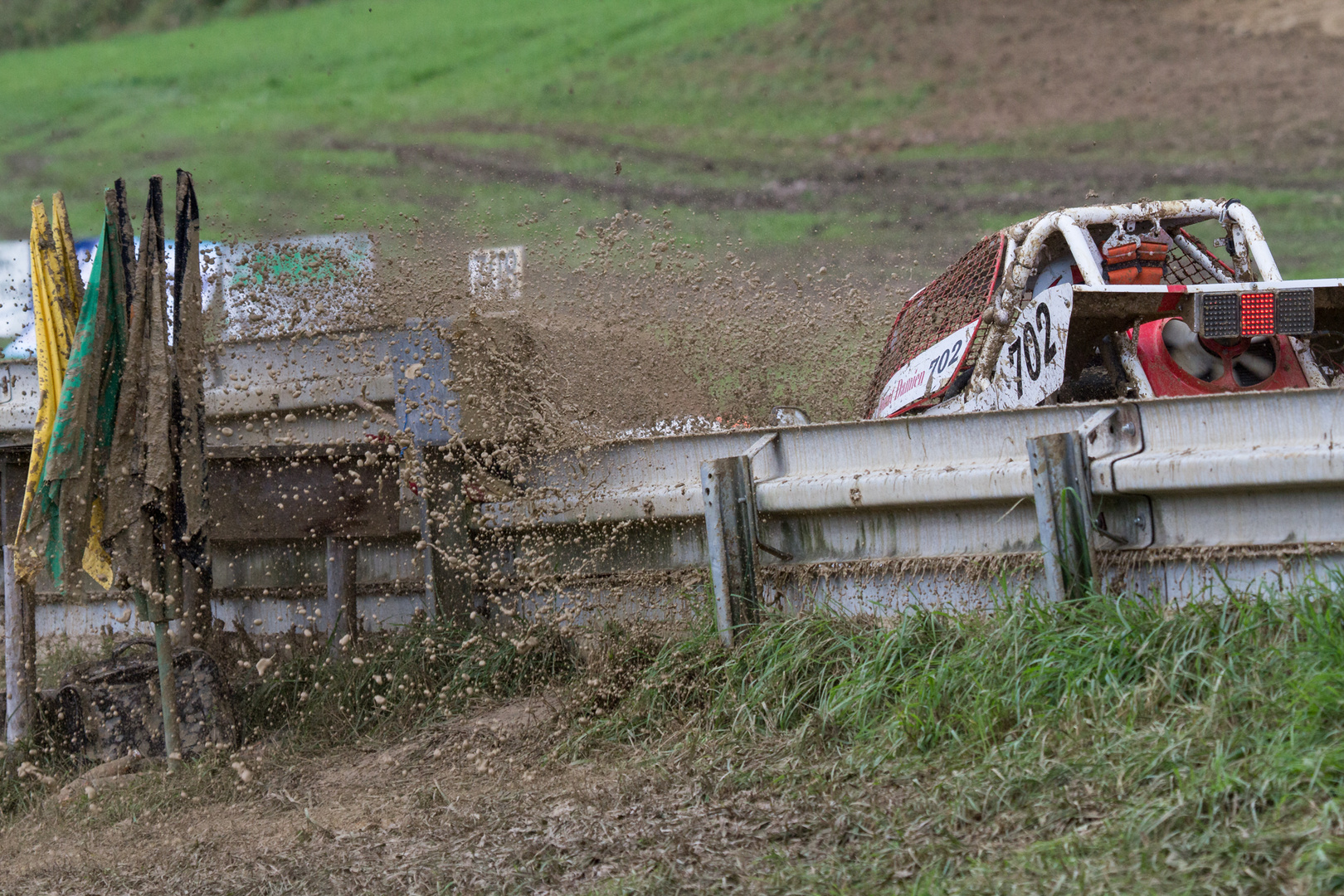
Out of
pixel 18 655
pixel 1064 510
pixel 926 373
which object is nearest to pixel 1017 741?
pixel 1064 510

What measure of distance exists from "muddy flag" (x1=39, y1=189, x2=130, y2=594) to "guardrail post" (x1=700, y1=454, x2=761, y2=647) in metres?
2.38

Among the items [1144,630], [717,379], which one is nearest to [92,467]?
[717,379]

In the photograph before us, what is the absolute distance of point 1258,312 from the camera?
4.03 m

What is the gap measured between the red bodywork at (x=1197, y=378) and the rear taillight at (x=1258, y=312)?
0.36 m

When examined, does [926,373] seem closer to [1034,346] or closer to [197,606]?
[1034,346]

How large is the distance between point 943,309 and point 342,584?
3.02 meters

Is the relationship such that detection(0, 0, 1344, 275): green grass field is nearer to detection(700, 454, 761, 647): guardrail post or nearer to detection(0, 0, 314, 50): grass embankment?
detection(0, 0, 314, 50): grass embankment

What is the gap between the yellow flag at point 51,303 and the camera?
4.74m

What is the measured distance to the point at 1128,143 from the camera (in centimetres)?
2061

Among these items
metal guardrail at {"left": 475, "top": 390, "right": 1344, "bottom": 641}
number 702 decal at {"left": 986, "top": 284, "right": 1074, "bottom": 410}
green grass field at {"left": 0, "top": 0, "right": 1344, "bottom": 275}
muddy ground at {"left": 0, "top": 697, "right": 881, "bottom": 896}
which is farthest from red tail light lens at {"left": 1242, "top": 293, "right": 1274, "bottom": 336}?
green grass field at {"left": 0, "top": 0, "right": 1344, "bottom": 275}

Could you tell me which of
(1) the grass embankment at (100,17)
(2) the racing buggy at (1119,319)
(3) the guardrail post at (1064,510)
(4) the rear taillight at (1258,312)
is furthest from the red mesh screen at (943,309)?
(1) the grass embankment at (100,17)

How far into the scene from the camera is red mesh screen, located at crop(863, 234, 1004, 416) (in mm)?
5164

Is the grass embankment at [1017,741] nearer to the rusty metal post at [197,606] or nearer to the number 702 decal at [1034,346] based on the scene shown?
the number 702 decal at [1034,346]

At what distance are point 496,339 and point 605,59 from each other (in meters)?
20.4
